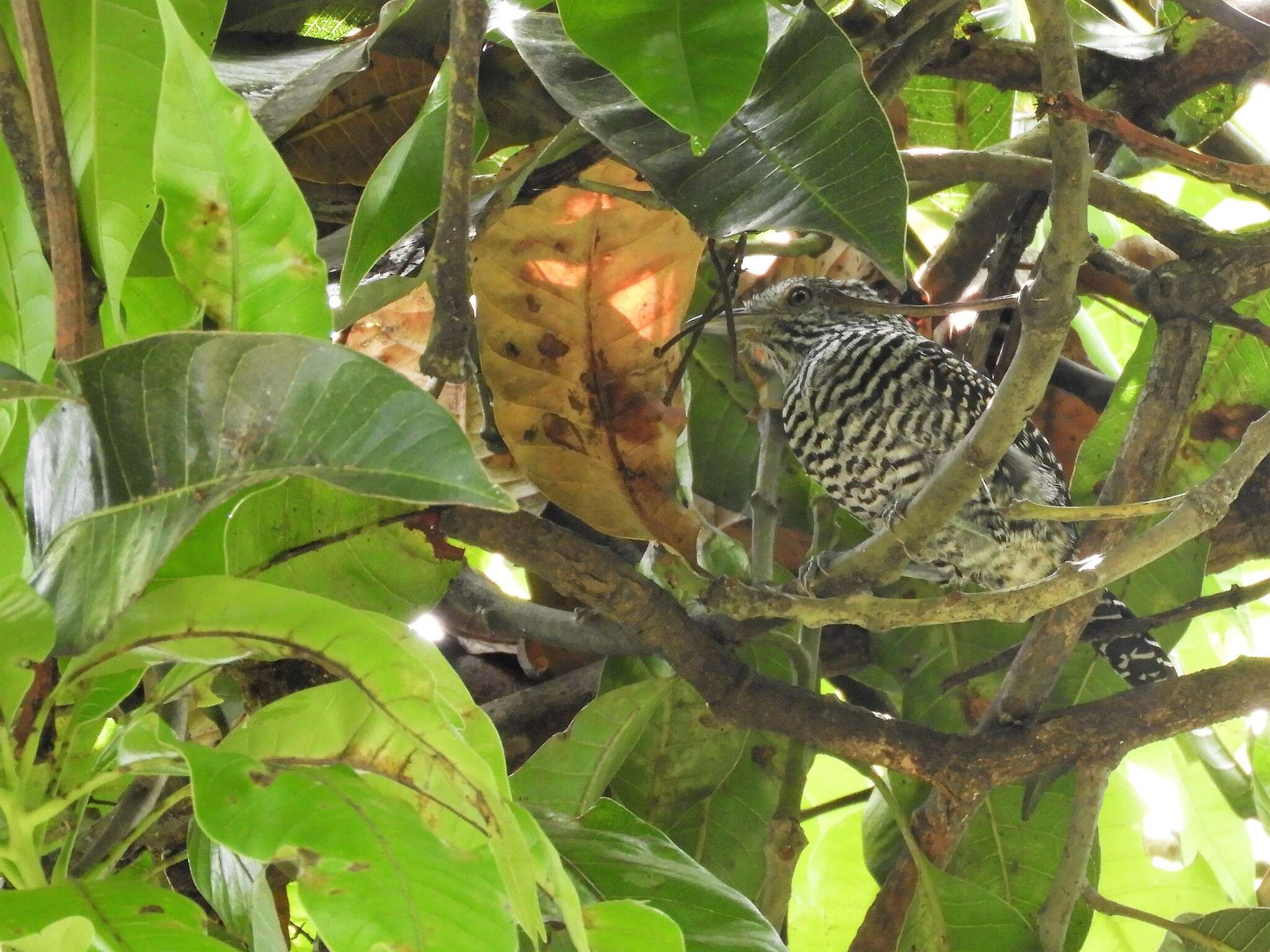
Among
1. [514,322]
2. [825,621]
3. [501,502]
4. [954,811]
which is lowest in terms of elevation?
[954,811]

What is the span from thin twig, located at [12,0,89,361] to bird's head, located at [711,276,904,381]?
134 cm

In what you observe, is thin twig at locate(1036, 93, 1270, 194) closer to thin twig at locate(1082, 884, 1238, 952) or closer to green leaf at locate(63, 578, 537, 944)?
green leaf at locate(63, 578, 537, 944)

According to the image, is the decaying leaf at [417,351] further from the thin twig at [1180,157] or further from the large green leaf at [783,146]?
the thin twig at [1180,157]

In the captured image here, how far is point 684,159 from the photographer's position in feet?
3.32

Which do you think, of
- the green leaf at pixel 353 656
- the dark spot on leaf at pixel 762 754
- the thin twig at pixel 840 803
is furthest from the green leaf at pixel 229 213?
the thin twig at pixel 840 803

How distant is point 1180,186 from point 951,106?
732mm

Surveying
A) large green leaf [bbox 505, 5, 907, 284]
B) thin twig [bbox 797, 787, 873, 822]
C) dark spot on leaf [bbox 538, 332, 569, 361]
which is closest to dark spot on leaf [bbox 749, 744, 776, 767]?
thin twig [bbox 797, 787, 873, 822]

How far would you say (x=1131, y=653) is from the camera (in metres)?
1.66

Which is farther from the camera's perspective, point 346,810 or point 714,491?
point 714,491

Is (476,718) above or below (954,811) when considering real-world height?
above

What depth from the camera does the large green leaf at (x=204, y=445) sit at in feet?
2.06

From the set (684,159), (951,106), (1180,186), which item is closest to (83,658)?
(684,159)

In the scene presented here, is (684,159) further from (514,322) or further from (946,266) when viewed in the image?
(946,266)

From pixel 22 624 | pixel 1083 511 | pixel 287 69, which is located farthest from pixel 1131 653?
pixel 22 624
